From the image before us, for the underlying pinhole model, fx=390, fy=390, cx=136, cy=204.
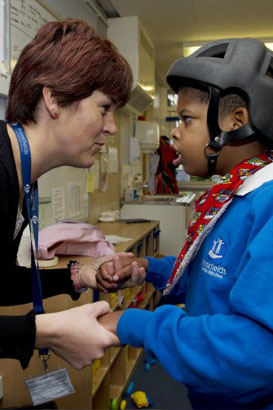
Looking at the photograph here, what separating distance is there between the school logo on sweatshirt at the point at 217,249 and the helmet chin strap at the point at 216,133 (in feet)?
0.79

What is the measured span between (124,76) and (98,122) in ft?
0.57

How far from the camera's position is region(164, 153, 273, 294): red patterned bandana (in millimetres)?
990

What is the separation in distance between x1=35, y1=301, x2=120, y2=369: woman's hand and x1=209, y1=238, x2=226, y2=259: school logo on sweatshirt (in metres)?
0.33

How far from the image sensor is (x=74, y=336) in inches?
40.4

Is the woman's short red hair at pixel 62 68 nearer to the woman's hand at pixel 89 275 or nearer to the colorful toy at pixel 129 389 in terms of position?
the woman's hand at pixel 89 275

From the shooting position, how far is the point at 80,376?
1.75 m

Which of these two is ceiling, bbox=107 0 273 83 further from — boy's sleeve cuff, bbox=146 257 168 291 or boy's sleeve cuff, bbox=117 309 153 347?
boy's sleeve cuff, bbox=117 309 153 347

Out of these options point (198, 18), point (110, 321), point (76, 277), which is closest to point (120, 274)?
point (76, 277)

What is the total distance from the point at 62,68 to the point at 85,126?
0.18 meters

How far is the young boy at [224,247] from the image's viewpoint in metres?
0.75

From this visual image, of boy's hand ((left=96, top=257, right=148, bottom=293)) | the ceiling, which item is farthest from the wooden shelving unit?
the ceiling

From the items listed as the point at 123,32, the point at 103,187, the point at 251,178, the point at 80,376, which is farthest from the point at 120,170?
the point at 251,178

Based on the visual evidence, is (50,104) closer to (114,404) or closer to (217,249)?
(217,249)

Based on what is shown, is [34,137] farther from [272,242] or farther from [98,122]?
[272,242]
